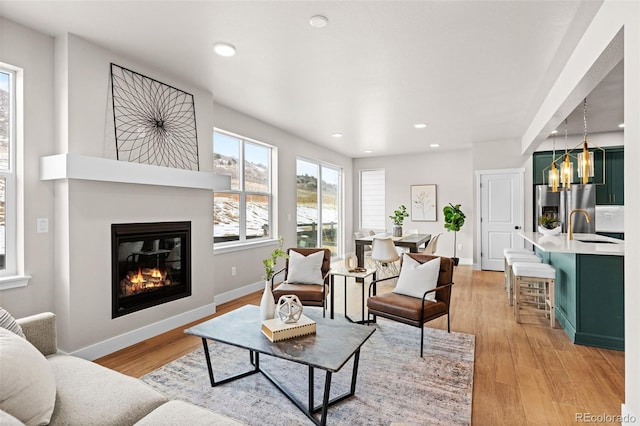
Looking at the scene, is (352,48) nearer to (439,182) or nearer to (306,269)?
(306,269)

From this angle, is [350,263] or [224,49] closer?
[224,49]

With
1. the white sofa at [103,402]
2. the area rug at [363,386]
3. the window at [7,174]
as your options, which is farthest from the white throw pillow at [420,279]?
the window at [7,174]

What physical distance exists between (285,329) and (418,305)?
132cm

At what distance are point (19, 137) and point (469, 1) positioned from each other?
3367mm

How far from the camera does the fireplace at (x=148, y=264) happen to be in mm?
3029

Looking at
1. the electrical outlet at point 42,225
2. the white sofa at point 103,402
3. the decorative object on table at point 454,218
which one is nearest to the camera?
the white sofa at point 103,402

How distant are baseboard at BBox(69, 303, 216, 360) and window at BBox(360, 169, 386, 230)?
212 inches

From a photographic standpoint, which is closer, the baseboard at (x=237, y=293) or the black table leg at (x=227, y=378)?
the black table leg at (x=227, y=378)

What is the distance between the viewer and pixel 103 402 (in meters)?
1.44

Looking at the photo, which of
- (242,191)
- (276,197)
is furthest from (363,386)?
(276,197)

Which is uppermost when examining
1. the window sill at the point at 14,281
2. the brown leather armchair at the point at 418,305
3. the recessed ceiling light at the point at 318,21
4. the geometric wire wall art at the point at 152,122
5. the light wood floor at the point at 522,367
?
the recessed ceiling light at the point at 318,21

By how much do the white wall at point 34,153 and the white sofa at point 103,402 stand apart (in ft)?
3.83

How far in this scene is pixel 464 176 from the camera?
25.0ft

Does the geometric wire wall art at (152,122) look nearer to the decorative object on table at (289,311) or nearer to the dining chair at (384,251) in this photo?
the decorative object on table at (289,311)
